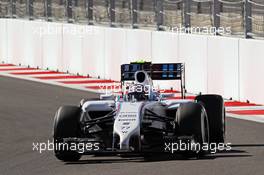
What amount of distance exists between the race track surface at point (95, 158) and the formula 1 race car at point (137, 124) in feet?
0.60

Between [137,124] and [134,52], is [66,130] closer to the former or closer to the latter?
[137,124]

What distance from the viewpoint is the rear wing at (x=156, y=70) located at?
1394 centimetres

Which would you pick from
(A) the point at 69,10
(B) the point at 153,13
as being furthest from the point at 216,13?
(A) the point at 69,10

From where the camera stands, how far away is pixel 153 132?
12.9 metres

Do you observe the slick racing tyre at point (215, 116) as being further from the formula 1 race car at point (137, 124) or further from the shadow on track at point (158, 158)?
the shadow on track at point (158, 158)

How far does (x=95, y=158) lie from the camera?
12.9 metres

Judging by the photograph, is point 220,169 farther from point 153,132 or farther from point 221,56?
point 221,56

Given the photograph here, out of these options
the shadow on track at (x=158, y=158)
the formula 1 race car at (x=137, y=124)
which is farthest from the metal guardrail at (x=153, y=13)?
the shadow on track at (x=158, y=158)

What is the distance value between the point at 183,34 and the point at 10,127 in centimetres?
675

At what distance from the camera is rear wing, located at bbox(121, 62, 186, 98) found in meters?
13.9

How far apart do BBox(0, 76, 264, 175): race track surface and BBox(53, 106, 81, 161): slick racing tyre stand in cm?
11

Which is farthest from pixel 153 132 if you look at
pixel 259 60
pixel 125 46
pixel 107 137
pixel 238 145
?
pixel 125 46

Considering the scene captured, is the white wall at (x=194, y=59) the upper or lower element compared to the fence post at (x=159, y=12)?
lower

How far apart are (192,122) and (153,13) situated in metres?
12.2
